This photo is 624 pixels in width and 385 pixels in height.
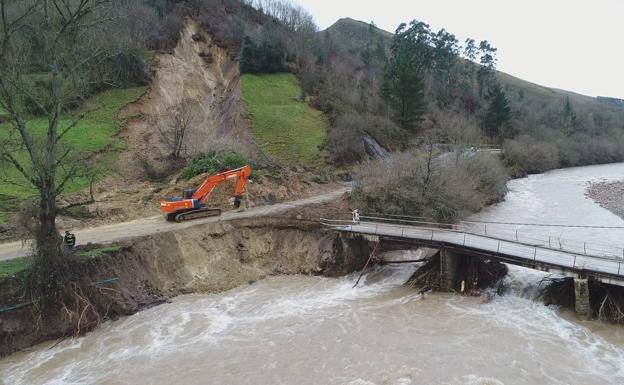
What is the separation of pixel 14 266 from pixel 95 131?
69.9 feet

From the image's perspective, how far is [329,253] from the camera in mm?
22844

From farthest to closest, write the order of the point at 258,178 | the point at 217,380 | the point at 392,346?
the point at 258,178, the point at 392,346, the point at 217,380

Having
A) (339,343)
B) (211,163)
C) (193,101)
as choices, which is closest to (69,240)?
(339,343)

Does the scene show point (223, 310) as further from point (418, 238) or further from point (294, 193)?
point (294, 193)

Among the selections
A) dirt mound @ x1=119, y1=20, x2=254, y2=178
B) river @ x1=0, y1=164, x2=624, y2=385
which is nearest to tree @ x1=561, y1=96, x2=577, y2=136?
dirt mound @ x1=119, y1=20, x2=254, y2=178

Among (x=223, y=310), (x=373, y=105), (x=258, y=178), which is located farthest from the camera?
(x=373, y=105)

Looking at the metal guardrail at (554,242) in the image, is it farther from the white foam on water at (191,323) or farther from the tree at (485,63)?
the tree at (485,63)

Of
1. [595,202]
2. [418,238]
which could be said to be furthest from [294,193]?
[595,202]

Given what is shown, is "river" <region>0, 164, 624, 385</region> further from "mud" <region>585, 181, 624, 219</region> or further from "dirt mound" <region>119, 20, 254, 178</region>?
"mud" <region>585, 181, 624, 219</region>

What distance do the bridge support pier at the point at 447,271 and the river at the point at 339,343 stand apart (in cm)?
60

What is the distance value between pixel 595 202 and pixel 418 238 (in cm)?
2636

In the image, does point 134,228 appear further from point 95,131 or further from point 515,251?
point 515,251

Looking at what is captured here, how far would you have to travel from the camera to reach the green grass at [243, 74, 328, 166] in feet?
134

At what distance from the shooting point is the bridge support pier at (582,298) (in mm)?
16234
